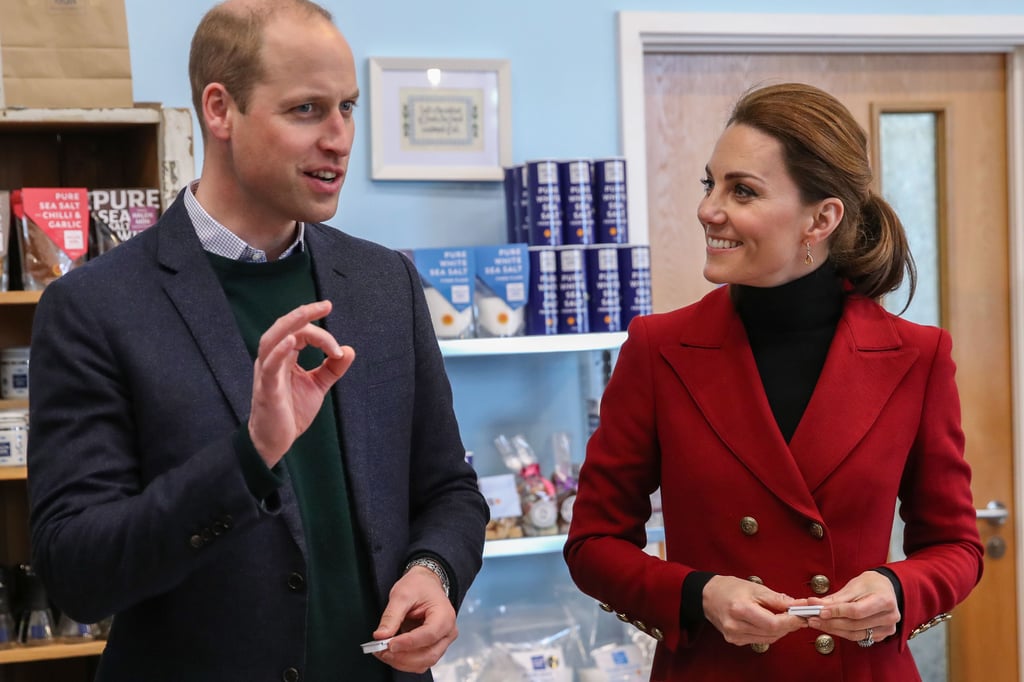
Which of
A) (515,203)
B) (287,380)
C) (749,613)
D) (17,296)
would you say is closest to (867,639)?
(749,613)

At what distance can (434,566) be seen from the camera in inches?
54.2

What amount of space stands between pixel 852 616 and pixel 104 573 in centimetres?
86

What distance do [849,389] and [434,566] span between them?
625 mm

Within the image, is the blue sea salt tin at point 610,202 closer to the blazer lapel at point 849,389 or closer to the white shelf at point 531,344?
the white shelf at point 531,344

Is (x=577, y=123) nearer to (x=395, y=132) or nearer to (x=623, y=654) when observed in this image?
(x=395, y=132)

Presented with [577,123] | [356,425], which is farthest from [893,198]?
[356,425]

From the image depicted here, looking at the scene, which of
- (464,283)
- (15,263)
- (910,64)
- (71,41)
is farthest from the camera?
(910,64)

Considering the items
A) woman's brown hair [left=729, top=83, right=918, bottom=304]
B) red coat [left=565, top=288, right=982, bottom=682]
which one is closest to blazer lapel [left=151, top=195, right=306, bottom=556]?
red coat [left=565, top=288, right=982, bottom=682]

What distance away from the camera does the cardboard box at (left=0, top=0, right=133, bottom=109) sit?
7.06 feet

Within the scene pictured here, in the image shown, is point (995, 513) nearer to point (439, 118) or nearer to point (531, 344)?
point (531, 344)

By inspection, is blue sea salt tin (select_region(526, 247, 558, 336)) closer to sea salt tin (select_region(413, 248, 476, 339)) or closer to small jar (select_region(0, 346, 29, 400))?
sea salt tin (select_region(413, 248, 476, 339))

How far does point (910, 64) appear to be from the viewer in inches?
126

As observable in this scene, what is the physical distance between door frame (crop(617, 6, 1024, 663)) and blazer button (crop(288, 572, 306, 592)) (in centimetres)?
174

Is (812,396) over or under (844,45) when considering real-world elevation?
under
